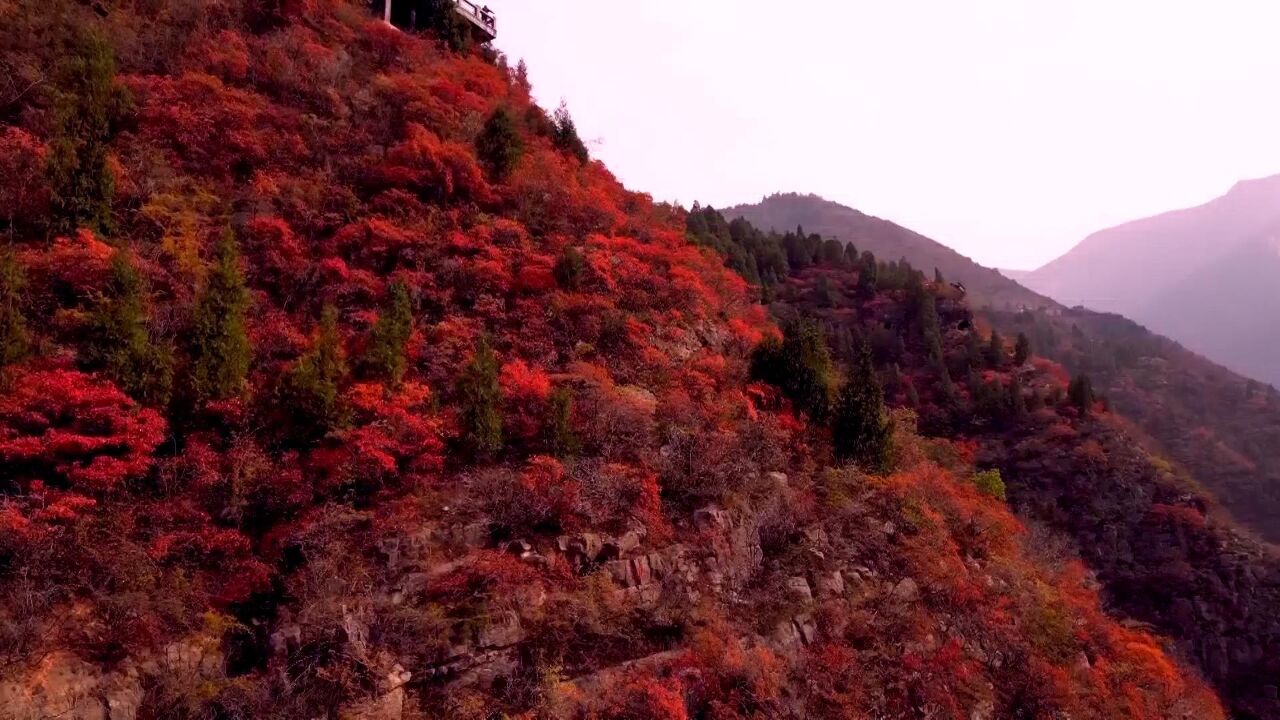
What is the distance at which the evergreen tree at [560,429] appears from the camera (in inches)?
619

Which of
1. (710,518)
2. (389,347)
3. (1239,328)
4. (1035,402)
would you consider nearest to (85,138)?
(389,347)

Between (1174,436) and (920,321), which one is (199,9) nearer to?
(920,321)

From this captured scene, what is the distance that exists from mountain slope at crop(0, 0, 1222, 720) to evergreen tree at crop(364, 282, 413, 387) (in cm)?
10

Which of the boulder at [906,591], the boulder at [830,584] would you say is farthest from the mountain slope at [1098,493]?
the boulder at [830,584]

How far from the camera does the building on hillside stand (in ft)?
97.0

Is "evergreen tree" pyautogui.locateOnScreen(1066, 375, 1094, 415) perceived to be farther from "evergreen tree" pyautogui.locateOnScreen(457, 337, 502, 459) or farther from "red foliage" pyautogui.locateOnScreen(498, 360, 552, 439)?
"evergreen tree" pyautogui.locateOnScreen(457, 337, 502, 459)

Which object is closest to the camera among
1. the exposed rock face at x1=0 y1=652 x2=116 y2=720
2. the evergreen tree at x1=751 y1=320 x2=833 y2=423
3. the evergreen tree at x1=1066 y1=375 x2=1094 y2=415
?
the exposed rock face at x1=0 y1=652 x2=116 y2=720

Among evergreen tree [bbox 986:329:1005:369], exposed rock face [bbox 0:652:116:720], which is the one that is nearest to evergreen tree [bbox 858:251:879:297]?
evergreen tree [bbox 986:329:1005:369]

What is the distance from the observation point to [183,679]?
10445 millimetres

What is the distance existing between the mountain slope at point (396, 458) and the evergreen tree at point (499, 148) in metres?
0.09

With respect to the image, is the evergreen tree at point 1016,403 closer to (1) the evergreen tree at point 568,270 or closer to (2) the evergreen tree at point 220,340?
(1) the evergreen tree at point 568,270

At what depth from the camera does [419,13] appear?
1200 inches

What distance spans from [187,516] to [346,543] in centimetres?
286

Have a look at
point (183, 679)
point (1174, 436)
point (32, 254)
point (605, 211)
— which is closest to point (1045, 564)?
point (605, 211)
